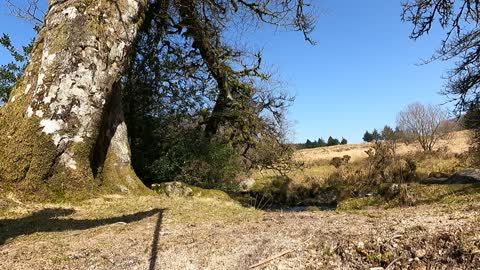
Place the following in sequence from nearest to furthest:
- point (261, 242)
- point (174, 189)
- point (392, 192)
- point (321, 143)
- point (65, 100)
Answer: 1. point (261, 242)
2. point (65, 100)
3. point (174, 189)
4. point (392, 192)
5. point (321, 143)

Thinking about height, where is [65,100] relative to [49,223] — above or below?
above

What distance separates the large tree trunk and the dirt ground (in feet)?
7.08

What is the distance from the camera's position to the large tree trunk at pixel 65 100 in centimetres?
732

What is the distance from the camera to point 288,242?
3893 mm

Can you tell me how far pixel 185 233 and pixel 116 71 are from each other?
15.4ft

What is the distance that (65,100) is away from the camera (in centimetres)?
761

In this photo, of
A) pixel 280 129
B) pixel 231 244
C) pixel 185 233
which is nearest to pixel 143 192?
pixel 185 233

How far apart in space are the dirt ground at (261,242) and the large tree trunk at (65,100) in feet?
7.08

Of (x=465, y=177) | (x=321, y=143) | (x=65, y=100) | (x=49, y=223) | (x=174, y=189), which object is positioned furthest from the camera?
(x=321, y=143)

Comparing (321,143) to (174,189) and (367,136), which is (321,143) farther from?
(174,189)

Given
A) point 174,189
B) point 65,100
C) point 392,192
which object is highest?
point 65,100

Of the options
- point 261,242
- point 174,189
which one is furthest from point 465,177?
point 261,242

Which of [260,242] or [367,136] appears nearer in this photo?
[260,242]

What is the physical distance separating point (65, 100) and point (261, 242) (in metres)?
5.03
